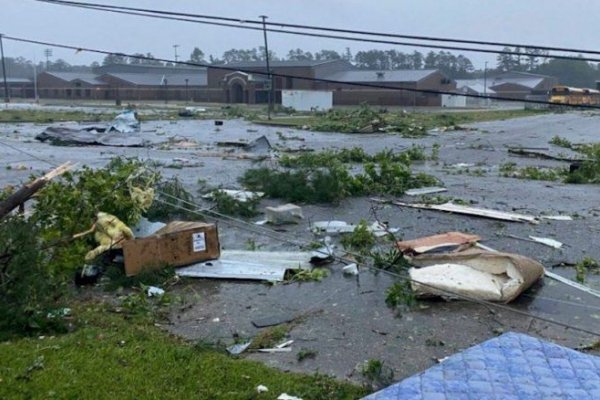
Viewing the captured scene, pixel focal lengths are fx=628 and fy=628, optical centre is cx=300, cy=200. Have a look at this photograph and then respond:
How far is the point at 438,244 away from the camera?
23.8ft

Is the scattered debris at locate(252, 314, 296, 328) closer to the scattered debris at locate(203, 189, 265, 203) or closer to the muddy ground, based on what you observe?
the muddy ground

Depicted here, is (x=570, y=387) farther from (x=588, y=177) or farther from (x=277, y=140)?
(x=277, y=140)

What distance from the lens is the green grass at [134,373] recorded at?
391 centimetres

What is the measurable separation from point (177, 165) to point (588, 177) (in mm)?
9649

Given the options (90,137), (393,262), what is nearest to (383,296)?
(393,262)

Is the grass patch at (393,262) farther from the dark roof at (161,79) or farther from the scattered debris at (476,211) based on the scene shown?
the dark roof at (161,79)

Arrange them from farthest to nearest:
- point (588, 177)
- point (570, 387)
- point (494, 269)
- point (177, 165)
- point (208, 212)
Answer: point (177, 165) → point (588, 177) → point (208, 212) → point (494, 269) → point (570, 387)

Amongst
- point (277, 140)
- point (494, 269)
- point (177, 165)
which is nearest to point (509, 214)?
point (494, 269)

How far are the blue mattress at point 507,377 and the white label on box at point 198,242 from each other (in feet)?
13.9

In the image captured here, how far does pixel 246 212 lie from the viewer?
9.52m

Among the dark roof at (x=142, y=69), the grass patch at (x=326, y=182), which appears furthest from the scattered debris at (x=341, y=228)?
the dark roof at (x=142, y=69)

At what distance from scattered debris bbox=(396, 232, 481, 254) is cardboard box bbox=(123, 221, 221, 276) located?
6.99 feet

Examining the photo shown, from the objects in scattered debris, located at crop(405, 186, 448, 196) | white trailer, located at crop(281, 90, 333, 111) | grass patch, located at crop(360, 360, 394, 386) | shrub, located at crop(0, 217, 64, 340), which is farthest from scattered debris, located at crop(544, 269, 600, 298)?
white trailer, located at crop(281, 90, 333, 111)

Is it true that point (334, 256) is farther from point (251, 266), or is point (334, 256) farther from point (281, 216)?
point (281, 216)
